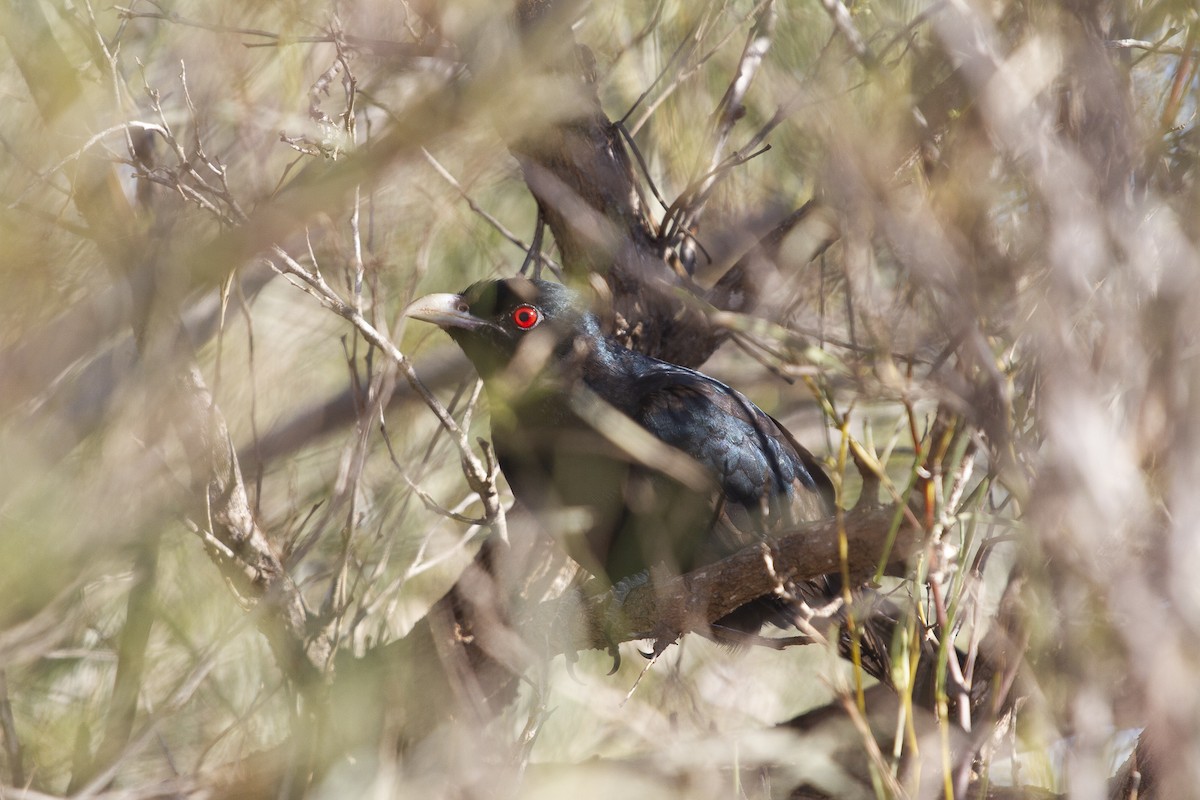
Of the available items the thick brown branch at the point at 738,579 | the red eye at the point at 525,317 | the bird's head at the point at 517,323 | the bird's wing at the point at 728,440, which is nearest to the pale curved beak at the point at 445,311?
the bird's head at the point at 517,323

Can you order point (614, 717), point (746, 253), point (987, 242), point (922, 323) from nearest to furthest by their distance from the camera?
point (987, 242), point (922, 323), point (614, 717), point (746, 253)

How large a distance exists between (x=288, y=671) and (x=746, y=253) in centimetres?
287

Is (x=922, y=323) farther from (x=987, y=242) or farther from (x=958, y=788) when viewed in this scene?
(x=958, y=788)

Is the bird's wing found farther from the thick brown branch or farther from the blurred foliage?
the thick brown branch

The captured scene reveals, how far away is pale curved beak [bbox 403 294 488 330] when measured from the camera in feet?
15.7

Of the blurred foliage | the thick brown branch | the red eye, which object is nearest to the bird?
the red eye

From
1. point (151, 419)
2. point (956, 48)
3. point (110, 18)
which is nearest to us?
point (956, 48)

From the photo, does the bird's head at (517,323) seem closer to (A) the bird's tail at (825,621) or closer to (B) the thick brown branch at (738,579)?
(B) the thick brown branch at (738,579)

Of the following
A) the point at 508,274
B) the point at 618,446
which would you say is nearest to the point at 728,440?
the point at 618,446

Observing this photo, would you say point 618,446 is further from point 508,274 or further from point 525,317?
point 508,274

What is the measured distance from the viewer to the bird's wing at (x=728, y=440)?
463 cm

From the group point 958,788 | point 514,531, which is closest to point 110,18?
point 514,531

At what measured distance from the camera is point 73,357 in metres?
3.22

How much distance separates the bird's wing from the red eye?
559 millimetres
